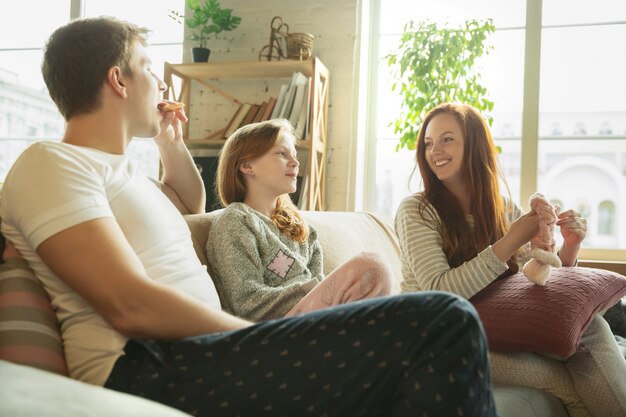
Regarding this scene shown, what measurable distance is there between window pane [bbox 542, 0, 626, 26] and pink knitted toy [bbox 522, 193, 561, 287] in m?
2.43

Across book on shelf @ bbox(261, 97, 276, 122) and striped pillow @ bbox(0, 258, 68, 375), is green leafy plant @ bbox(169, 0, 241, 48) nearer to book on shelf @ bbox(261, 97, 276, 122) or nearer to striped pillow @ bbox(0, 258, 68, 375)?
book on shelf @ bbox(261, 97, 276, 122)

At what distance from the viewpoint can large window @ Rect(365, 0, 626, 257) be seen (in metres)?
3.76

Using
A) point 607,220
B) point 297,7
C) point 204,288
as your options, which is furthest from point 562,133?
point 204,288

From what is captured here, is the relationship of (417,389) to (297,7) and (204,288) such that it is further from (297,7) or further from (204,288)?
(297,7)

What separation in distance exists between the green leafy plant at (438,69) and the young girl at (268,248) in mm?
1609

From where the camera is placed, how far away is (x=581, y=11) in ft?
12.6

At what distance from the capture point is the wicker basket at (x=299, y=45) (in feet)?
12.6

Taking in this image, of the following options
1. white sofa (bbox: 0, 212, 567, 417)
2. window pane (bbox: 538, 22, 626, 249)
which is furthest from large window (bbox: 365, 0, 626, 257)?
white sofa (bbox: 0, 212, 567, 417)

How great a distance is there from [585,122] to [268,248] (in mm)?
2544

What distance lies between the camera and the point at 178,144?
1972 millimetres

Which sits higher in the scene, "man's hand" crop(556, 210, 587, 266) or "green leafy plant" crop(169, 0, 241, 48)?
"green leafy plant" crop(169, 0, 241, 48)

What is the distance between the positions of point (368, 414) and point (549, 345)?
78 cm

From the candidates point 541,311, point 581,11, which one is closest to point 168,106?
point 541,311

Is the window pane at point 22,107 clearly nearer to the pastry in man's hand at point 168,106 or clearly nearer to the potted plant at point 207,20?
the potted plant at point 207,20
